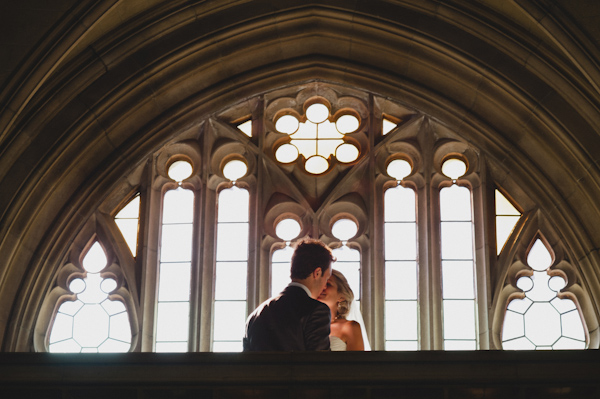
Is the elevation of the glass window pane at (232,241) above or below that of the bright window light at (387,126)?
below

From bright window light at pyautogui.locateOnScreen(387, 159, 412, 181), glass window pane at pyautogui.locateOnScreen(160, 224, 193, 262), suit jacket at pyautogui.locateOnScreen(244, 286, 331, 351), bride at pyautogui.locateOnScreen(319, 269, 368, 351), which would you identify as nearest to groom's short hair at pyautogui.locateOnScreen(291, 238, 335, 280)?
suit jacket at pyautogui.locateOnScreen(244, 286, 331, 351)

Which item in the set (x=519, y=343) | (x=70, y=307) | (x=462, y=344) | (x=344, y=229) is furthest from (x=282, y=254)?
(x=519, y=343)

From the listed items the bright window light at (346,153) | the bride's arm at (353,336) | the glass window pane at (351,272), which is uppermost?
the bright window light at (346,153)

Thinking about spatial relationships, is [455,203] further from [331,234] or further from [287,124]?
[287,124]

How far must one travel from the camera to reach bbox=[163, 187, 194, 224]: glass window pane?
39.9 feet

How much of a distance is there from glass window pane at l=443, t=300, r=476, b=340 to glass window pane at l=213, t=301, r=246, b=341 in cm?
168

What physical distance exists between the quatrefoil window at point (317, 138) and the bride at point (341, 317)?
2.79m

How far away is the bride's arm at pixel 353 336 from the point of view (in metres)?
9.08

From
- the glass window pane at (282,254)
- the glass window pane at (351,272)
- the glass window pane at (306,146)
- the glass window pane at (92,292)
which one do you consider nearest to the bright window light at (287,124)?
the glass window pane at (306,146)

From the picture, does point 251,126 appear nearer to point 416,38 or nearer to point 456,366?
point 416,38

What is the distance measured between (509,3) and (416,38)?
0.95 metres

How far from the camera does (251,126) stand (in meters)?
12.5

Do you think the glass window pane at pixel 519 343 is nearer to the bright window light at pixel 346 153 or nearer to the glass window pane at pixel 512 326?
the glass window pane at pixel 512 326

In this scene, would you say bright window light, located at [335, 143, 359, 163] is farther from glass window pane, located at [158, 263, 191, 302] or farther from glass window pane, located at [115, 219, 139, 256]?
glass window pane, located at [115, 219, 139, 256]
